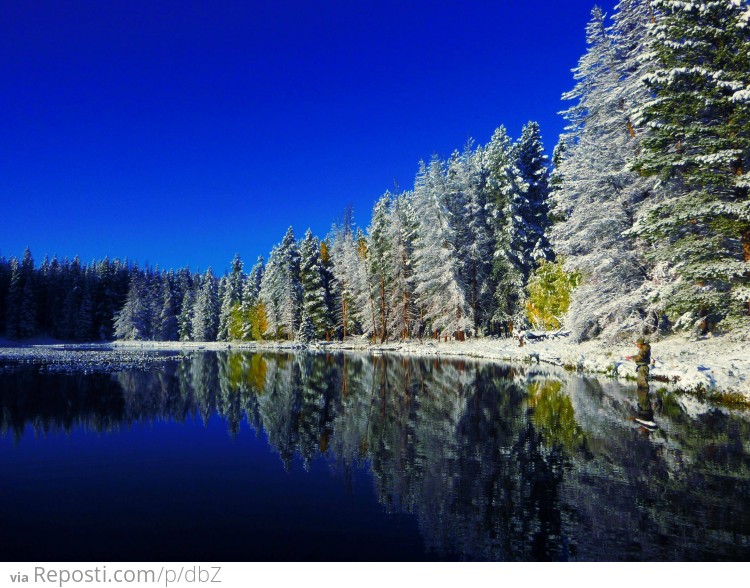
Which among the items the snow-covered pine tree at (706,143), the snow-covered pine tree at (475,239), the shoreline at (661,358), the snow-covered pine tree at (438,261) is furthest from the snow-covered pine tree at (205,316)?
the snow-covered pine tree at (706,143)

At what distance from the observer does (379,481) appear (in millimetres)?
8250

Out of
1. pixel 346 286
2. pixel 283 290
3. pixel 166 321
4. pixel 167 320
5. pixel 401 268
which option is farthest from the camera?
pixel 167 320

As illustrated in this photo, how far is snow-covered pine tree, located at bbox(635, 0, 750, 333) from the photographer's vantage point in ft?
51.5

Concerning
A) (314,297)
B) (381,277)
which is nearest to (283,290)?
(314,297)

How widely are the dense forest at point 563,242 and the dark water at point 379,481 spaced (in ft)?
23.5

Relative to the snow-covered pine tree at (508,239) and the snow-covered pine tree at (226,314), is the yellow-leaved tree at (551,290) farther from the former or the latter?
the snow-covered pine tree at (226,314)

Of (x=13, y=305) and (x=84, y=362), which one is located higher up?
(x=13, y=305)

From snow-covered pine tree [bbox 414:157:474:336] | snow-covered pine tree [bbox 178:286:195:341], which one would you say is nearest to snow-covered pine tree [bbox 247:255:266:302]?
snow-covered pine tree [bbox 178:286:195:341]

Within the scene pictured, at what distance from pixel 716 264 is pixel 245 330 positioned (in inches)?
2704

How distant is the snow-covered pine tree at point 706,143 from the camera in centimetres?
1570

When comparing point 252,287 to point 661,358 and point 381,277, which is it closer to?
point 381,277

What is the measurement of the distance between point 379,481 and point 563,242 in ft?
74.4

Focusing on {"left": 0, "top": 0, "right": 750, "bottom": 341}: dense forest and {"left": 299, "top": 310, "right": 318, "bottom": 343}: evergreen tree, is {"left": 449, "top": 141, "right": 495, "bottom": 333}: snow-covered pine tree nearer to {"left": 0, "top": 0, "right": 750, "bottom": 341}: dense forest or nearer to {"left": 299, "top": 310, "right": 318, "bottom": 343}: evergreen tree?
{"left": 0, "top": 0, "right": 750, "bottom": 341}: dense forest

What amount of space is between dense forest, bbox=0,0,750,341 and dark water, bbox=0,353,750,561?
7.18 metres
